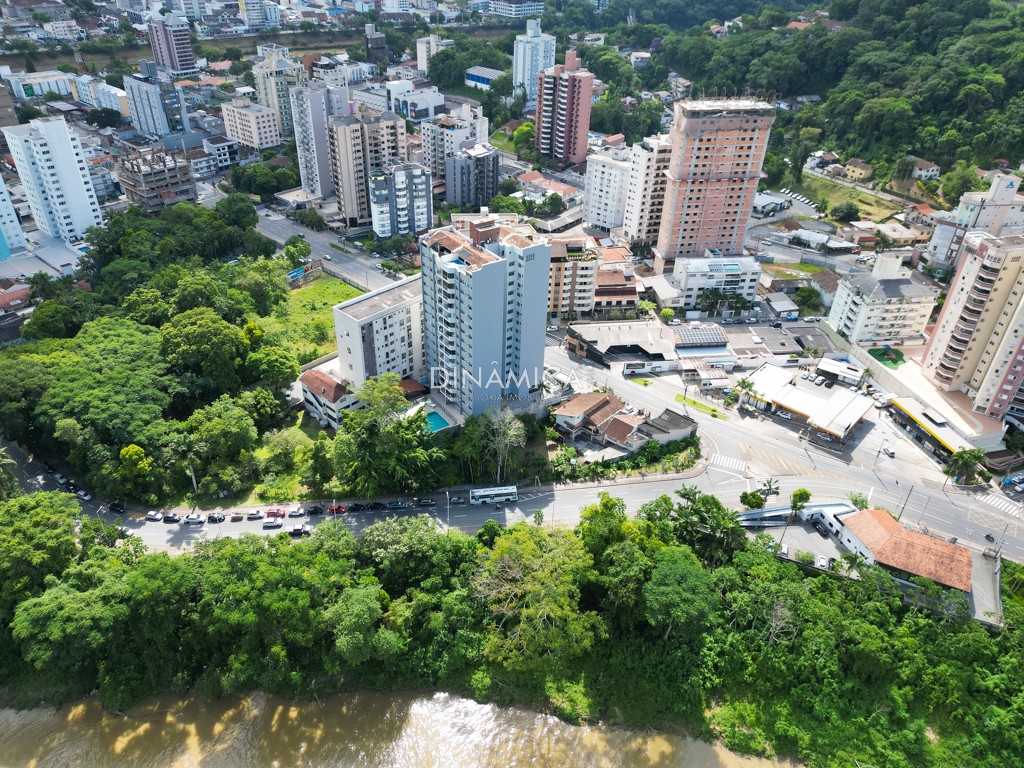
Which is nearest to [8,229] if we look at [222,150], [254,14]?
[222,150]

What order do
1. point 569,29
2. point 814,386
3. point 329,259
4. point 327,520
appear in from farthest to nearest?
point 569,29, point 329,259, point 814,386, point 327,520

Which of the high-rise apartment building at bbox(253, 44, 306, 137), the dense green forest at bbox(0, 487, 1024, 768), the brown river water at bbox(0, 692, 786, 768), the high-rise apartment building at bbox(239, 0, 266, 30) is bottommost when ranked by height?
the brown river water at bbox(0, 692, 786, 768)

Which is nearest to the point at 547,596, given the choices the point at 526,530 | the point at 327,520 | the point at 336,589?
the point at 526,530

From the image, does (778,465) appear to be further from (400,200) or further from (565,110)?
(565,110)

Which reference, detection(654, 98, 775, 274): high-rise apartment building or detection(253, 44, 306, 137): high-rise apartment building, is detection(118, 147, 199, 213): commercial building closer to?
detection(253, 44, 306, 137): high-rise apartment building

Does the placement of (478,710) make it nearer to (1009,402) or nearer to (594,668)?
(594,668)

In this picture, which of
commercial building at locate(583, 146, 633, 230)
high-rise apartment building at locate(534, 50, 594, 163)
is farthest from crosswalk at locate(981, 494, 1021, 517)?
high-rise apartment building at locate(534, 50, 594, 163)
